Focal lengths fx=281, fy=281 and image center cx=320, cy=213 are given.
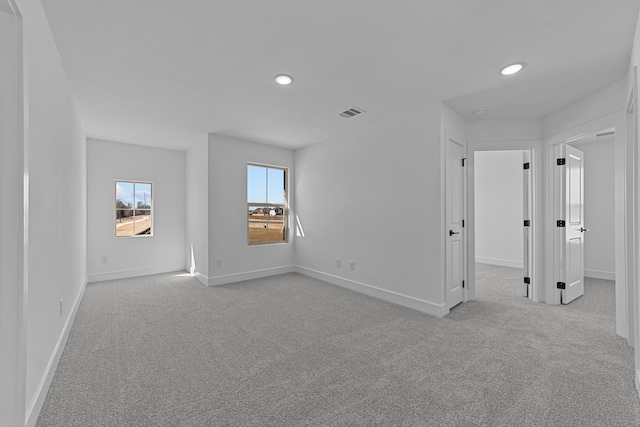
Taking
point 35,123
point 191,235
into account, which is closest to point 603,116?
point 35,123

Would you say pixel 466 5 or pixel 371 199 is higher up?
pixel 466 5

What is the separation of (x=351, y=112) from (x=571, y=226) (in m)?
3.16

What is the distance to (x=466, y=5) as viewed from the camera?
1.72 metres

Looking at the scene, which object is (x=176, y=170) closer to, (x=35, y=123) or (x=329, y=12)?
(x=35, y=123)

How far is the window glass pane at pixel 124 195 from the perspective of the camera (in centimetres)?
506

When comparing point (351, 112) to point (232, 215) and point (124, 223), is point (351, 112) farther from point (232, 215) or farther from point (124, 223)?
point (124, 223)

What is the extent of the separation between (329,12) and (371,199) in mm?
2604

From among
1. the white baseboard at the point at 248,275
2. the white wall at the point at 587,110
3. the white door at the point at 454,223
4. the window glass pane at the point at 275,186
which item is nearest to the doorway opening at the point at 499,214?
the white door at the point at 454,223

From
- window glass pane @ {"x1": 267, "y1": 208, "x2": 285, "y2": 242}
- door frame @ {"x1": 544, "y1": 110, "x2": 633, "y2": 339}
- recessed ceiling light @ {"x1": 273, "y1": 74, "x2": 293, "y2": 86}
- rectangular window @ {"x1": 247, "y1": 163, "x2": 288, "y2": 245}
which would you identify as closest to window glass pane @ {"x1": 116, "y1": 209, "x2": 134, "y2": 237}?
rectangular window @ {"x1": 247, "y1": 163, "x2": 288, "y2": 245}

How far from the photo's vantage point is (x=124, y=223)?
5125 millimetres

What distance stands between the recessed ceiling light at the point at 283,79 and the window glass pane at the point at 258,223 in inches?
112

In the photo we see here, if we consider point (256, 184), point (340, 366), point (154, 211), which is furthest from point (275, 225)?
point (340, 366)

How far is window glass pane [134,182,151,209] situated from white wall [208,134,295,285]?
165cm

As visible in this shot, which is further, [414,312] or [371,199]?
[371,199]
